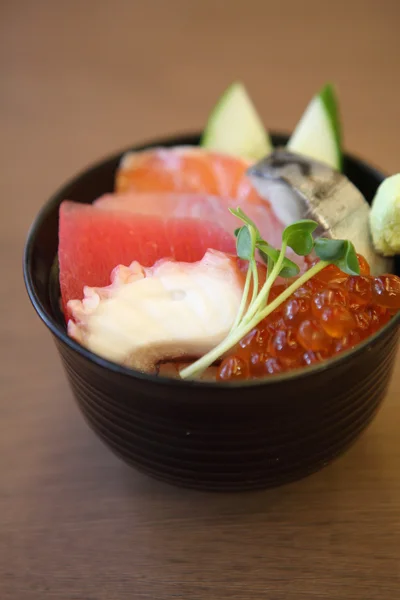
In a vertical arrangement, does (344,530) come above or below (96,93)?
below

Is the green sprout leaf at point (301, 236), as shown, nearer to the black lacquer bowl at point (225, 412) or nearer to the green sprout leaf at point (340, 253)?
the green sprout leaf at point (340, 253)

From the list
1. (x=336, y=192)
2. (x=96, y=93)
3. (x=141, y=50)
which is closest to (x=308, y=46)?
(x=141, y=50)

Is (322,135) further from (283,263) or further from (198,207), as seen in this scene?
(283,263)

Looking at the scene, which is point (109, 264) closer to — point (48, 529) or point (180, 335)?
point (180, 335)

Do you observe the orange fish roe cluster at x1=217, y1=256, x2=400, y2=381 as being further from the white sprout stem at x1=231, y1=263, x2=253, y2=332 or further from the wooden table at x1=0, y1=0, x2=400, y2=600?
the wooden table at x1=0, y1=0, x2=400, y2=600

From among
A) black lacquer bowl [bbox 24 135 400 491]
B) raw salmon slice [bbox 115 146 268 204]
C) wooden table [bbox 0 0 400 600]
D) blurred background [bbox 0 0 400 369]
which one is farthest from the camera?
blurred background [bbox 0 0 400 369]

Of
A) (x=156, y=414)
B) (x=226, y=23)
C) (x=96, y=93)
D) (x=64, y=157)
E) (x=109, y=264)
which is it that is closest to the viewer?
(x=156, y=414)

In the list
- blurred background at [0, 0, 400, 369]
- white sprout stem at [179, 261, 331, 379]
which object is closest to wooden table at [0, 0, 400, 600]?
blurred background at [0, 0, 400, 369]
